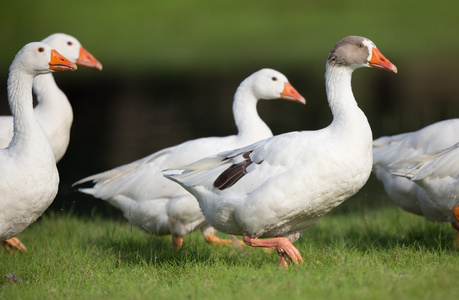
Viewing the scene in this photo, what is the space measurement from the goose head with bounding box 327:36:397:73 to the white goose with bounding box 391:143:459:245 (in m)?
1.16

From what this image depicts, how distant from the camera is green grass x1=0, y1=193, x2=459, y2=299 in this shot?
16.2 feet

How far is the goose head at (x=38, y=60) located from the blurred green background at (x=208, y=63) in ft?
17.2

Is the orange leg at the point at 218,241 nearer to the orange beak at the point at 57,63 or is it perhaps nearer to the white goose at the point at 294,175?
the white goose at the point at 294,175

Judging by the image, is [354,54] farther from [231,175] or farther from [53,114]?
[53,114]

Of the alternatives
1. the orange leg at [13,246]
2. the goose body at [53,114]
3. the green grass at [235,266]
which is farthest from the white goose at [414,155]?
the orange leg at [13,246]

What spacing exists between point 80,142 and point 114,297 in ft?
37.5

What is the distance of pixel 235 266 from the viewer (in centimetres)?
605

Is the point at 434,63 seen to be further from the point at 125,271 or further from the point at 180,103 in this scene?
the point at 125,271

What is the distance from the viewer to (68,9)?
119 feet

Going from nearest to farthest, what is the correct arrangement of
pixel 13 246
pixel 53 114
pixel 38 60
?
pixel 38 60, pixel 13 246, pixel 53 114

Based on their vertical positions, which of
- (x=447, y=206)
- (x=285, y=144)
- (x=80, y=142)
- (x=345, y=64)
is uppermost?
(x=345, y=64)

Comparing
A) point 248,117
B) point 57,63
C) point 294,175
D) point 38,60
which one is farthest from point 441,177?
point 38,60

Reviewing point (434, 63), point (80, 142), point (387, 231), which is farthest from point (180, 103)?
point (387, 231)

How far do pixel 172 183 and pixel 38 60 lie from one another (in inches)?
80.8
